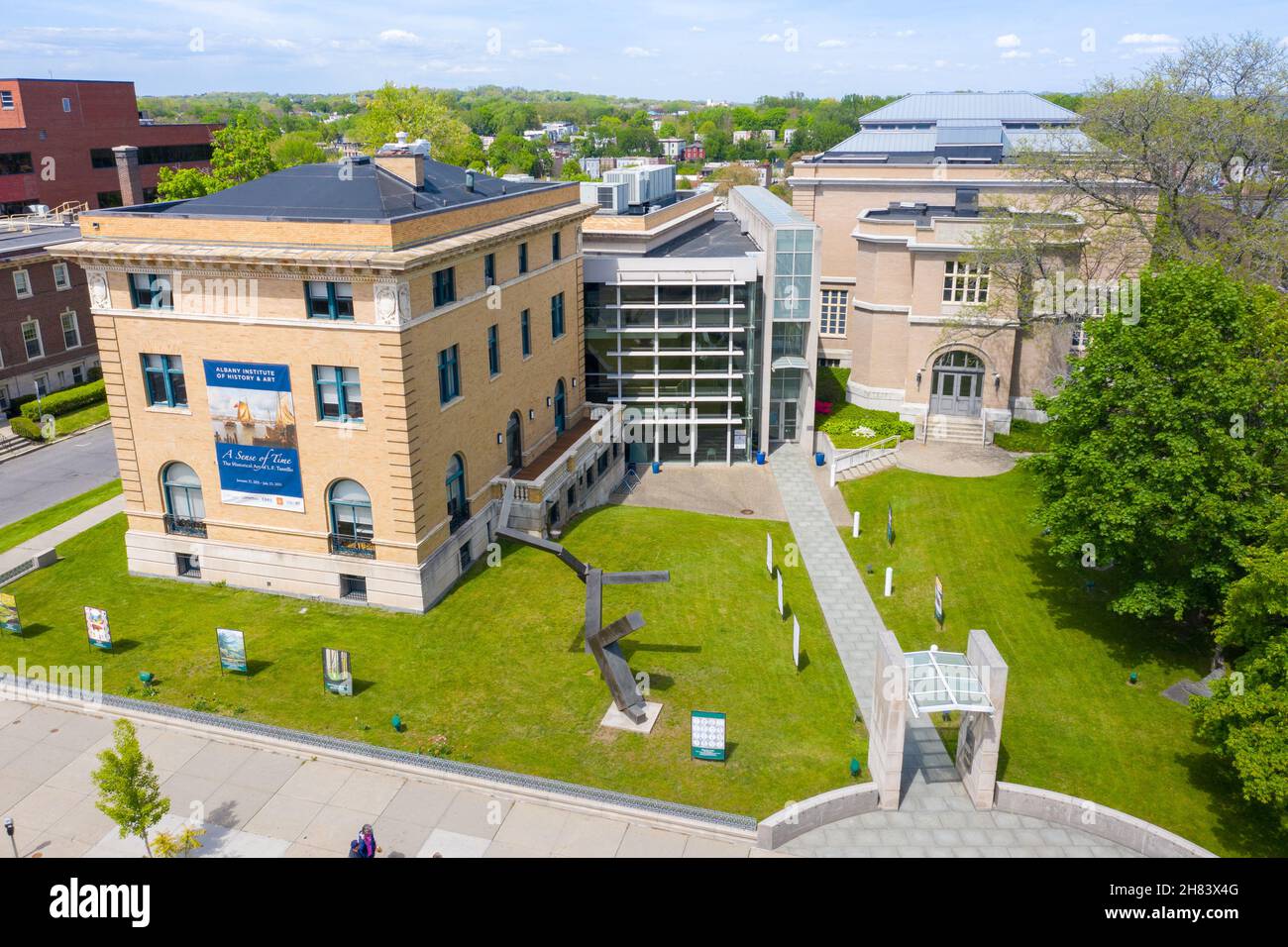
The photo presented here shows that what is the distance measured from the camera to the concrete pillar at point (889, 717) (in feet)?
84.1

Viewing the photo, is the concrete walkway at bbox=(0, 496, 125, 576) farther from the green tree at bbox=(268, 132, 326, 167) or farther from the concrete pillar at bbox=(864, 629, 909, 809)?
the green tree at bbox=(268, 132, 326, 167)

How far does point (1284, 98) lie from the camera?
44750 mm

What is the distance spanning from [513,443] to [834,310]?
1376 inches

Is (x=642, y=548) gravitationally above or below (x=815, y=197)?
below

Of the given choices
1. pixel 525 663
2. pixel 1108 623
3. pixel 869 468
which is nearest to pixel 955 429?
pixel 869 468

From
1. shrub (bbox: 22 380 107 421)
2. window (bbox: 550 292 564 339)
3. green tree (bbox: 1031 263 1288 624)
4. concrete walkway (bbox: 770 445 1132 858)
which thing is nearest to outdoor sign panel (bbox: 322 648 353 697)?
concrete walkway (bbox: 770 445 1132 858)

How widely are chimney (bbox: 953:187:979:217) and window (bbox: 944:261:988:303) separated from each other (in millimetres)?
4506

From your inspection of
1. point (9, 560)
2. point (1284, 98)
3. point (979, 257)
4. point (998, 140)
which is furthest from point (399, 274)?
point (998, 140)

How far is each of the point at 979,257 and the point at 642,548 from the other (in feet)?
86.2

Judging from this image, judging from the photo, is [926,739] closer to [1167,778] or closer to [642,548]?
[1167,778]

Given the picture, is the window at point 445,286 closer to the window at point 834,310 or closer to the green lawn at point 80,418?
the green lawn at point 80,418

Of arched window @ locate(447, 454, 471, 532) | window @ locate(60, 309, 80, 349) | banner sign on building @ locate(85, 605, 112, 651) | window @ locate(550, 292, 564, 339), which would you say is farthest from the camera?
window @ locate(60, 309, 80, 349)

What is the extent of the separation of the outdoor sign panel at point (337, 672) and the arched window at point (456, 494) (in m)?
8.28

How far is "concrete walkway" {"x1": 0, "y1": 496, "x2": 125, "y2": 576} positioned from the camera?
1576 inches
